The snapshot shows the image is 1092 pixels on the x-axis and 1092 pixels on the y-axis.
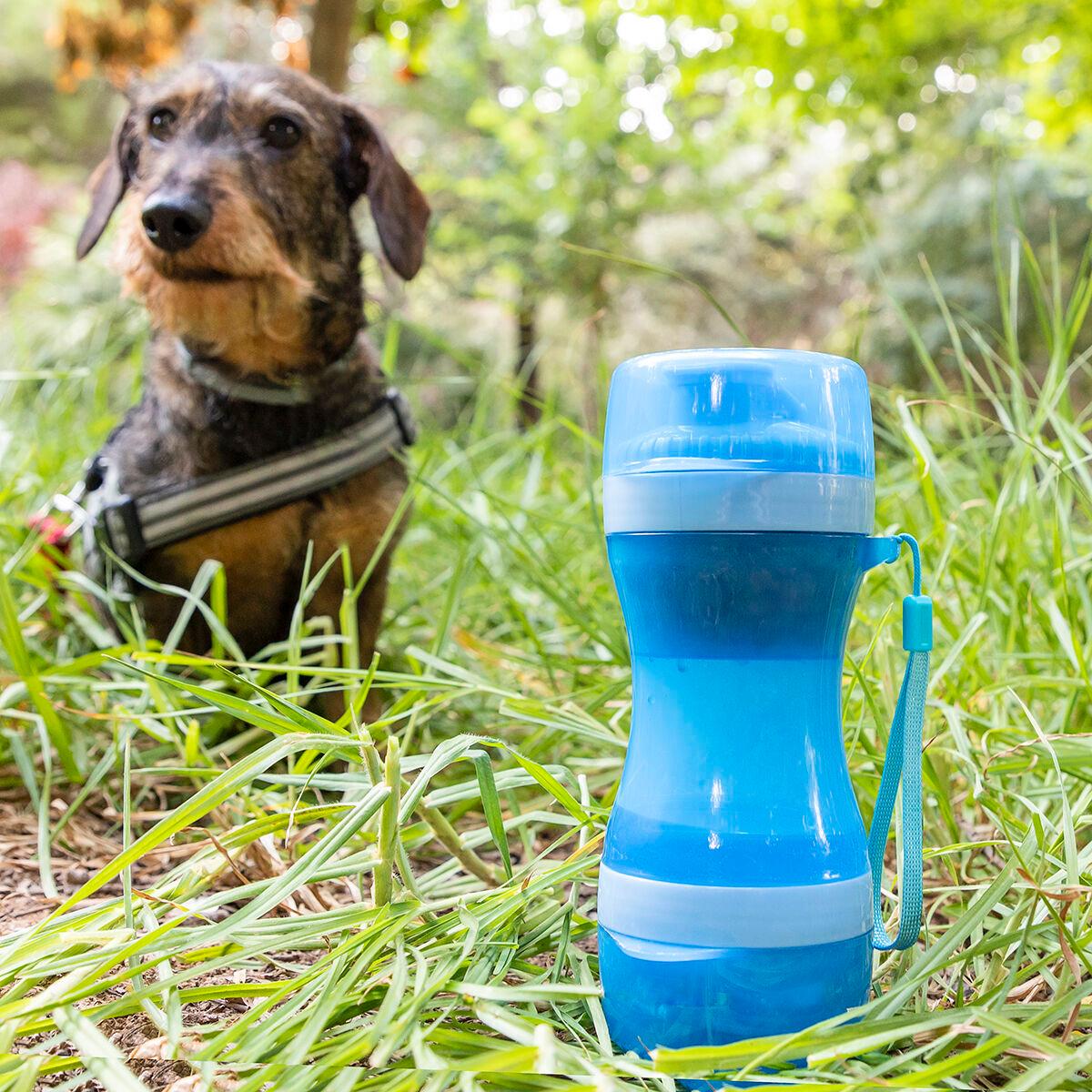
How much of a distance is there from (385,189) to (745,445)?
1.52 m

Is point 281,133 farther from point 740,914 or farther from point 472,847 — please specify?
point 740,914

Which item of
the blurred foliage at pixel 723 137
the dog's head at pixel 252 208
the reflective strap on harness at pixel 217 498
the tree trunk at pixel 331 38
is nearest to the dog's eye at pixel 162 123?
the dog's head at pixel 252 208

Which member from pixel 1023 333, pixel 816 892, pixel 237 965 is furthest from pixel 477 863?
pixel 1023 333

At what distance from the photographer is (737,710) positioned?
93 cm

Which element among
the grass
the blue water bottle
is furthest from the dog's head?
the blue water bottle

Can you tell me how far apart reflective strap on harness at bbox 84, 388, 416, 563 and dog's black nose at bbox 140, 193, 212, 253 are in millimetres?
400

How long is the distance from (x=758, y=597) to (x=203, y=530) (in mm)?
1300

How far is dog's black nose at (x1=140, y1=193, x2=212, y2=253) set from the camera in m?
1.80

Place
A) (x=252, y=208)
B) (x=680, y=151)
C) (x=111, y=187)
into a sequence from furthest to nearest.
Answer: (x=680, y=151) < (x=111, y=187) < (x=252, y=208)

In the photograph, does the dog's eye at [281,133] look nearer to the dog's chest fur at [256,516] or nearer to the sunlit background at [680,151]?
the dog's chest fur at [256,516]

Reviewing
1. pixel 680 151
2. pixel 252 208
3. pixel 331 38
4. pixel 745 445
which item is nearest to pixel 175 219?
pixel 252 208

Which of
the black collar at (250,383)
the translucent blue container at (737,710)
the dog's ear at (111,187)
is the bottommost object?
the translucent blue container at (737,710)

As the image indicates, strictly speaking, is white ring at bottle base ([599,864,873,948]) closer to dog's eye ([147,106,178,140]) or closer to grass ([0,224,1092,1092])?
grass ([0,224,1092,1092])

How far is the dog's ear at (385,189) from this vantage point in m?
2.18
